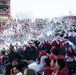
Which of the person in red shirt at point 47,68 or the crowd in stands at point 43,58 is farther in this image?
the person in red shirt at point 47,68

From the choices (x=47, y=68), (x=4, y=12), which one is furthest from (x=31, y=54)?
(x=4, y=12)

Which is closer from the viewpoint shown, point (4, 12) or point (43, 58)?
point (43, 58)

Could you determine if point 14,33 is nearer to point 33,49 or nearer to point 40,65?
point 33,49

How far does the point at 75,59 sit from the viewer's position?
26.0 ft

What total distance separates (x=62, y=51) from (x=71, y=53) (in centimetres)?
167

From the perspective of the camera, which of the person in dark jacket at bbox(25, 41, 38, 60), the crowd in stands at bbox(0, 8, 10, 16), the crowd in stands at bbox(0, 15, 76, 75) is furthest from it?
the crowd in stands at bbox(0, 8, 10, 16)

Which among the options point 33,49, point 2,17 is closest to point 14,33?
point 2,17

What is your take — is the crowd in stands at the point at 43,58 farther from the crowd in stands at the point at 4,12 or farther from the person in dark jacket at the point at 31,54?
the crowd in stands at the point at 4,12

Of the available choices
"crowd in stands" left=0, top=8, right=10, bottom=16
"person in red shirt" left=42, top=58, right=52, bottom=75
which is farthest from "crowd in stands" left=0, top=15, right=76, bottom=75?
"crowd in stands" left=0, top=8, right=10, bottom=16

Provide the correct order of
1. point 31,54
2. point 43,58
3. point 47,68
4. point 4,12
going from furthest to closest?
point 4,12
point 31,54
point 43,58
point 47,68

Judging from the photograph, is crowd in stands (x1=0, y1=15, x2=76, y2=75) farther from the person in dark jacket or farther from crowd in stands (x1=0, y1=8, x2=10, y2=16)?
crowd in stands (x1=0, y1=8, x2=10, y2=16)

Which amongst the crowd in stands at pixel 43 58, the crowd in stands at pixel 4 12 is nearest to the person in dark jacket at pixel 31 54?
the crowd in stands at pixel 43 58

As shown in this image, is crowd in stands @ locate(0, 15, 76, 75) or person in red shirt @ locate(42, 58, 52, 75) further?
person in red shirt @ locate(42, 58, 52, 75)

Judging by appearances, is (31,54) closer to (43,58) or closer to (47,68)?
(43,58)
